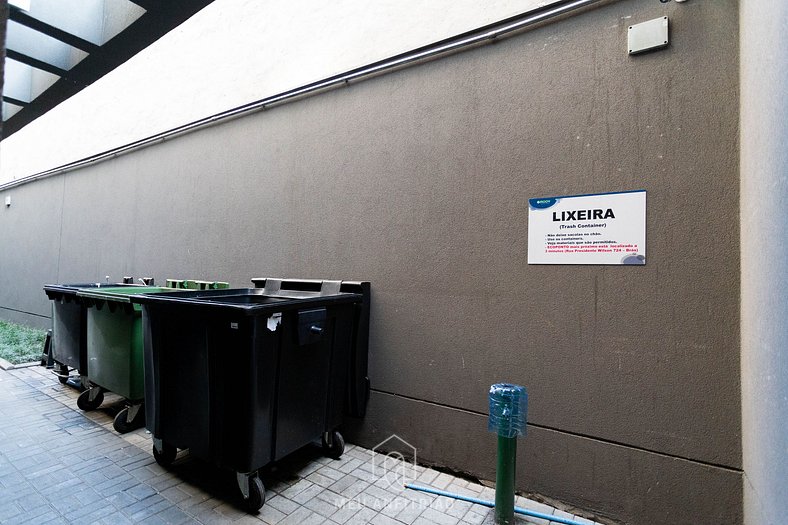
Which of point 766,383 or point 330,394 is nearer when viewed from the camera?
point 766,383

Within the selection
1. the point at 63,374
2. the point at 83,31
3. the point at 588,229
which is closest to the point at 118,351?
the point at 63,374

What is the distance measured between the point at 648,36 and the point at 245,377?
3.16m

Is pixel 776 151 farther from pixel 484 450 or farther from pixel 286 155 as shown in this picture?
pixel 286 155

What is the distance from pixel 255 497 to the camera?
235 centimetres

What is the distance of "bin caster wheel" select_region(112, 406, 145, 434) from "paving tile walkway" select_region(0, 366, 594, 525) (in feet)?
0.23

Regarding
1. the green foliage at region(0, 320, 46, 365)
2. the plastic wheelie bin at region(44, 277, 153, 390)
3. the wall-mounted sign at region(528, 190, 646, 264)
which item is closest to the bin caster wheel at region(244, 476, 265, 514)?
the wall-mounted sign at region(528, 190, 646, 264)

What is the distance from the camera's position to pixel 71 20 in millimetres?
2426

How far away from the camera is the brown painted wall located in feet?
7.18

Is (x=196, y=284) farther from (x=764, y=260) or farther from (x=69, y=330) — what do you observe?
(x=764, y=260)

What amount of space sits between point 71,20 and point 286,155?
6.12 ft

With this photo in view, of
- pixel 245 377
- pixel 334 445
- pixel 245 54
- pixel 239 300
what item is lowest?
pixel 334 445

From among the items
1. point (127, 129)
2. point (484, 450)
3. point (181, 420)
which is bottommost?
point (484, 450)

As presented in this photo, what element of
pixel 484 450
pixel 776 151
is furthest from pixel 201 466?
pixel 776 151

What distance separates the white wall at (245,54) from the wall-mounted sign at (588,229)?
4.74 ft
